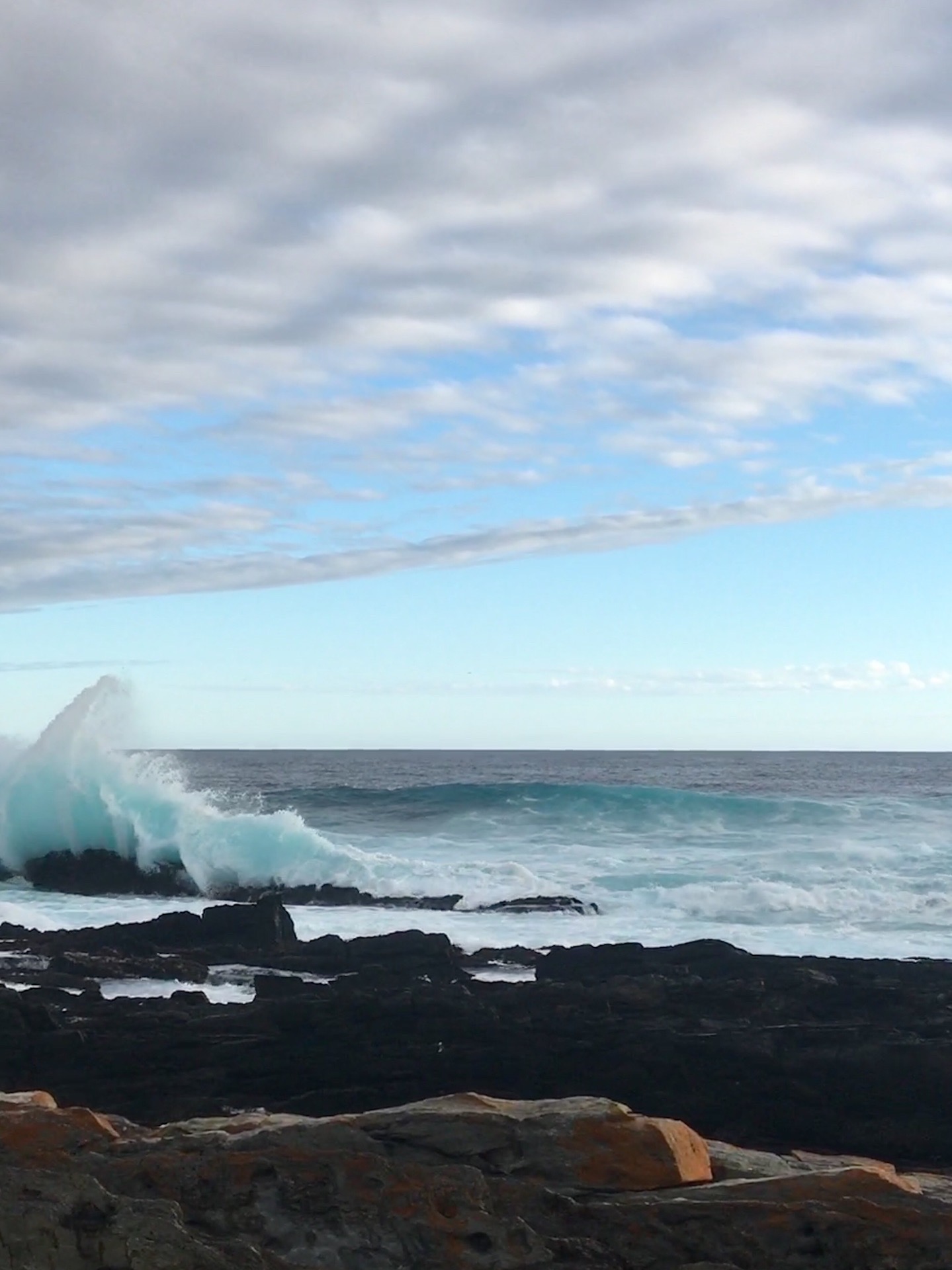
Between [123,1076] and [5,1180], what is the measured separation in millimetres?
4111

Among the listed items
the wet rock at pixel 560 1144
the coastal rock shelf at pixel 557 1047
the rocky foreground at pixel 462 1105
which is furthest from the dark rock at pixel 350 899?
the wet rock at pixel 560 1144

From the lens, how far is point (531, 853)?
32.7 meters

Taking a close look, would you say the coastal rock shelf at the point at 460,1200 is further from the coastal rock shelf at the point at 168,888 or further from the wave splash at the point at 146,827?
the wave splash at the point at 146,827

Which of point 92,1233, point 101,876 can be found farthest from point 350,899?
point 92,1233

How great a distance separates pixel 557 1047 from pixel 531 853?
22.8 m

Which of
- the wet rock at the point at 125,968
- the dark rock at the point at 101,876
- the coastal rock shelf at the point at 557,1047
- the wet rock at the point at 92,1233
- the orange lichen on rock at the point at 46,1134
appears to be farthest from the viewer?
the dark rock at the point at 101,876

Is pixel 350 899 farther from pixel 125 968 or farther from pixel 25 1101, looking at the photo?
pixel 25 1101

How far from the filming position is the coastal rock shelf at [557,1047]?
8.97 m

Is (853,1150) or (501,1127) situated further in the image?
(853,1150)

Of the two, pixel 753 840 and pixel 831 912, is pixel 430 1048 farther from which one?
pixel 753 840

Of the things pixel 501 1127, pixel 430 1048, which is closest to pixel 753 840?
pixel 430 1048

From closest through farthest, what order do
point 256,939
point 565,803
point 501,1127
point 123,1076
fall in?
1. point 501,1127
2. point 123,1076
3. point 256,939
4. point 565,803

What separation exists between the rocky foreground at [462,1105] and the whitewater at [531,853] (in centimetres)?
475

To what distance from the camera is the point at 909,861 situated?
98.1 feet
